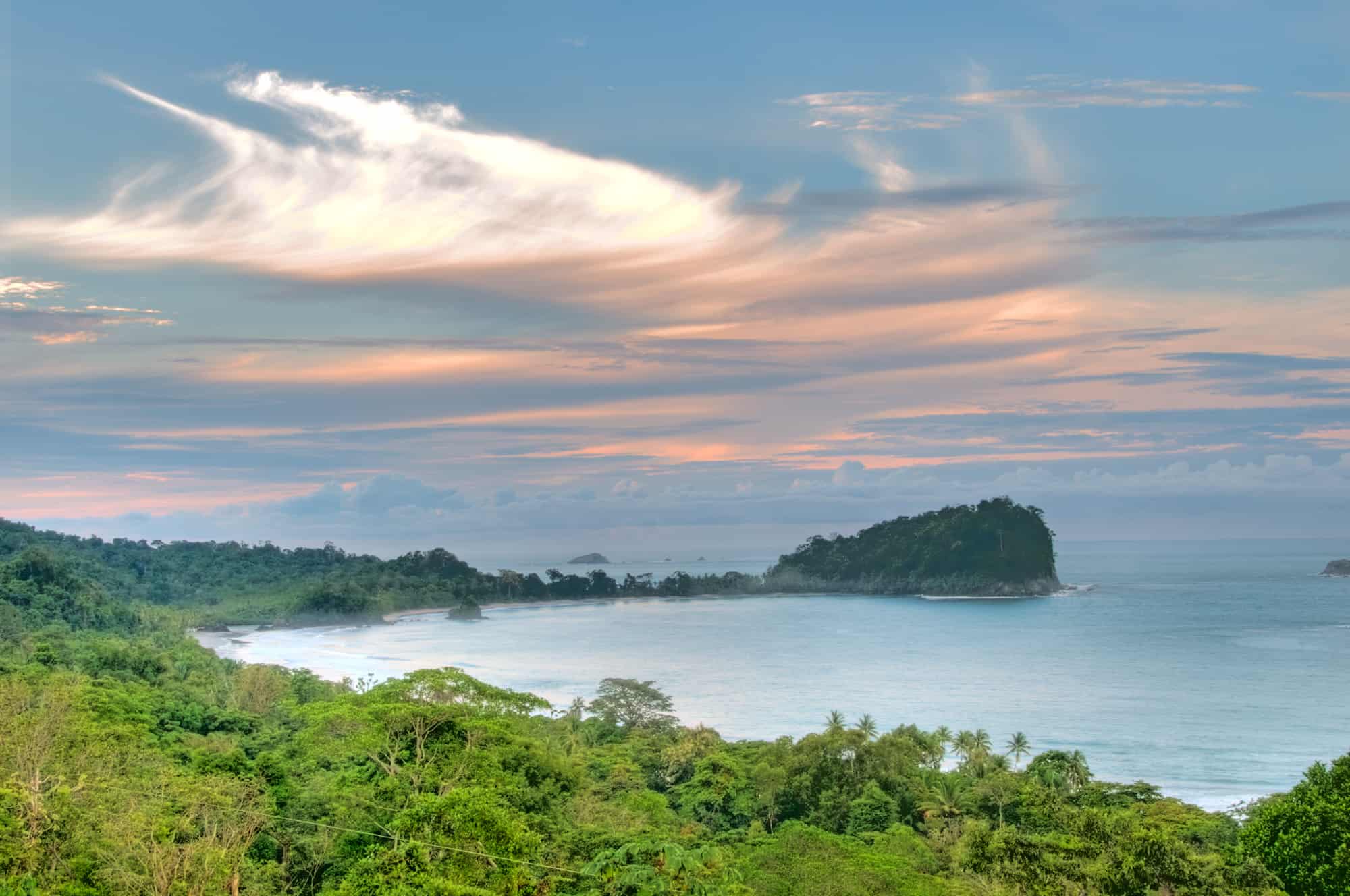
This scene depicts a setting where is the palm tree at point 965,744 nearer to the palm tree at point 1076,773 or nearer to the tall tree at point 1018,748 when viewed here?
the tall tree at point 1018,748

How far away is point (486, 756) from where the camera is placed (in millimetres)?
17531

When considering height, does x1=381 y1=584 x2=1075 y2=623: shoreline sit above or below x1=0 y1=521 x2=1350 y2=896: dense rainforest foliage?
below

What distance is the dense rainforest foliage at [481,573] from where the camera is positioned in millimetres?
98500

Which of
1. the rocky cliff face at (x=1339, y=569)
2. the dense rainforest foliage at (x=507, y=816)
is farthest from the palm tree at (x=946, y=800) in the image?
the rocky cliff face at (x=1339, y=569)

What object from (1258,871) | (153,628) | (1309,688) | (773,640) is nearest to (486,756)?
(1258,871)

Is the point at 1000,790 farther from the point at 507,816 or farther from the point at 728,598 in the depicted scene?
the point at 728,598

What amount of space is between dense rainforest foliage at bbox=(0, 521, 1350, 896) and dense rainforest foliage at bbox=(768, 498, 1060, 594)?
108 meters

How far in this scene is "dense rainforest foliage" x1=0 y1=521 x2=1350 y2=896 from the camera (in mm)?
12945

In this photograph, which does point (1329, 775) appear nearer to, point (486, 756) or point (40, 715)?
point (486, 756)

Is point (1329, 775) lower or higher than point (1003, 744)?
higher

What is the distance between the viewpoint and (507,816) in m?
14.0

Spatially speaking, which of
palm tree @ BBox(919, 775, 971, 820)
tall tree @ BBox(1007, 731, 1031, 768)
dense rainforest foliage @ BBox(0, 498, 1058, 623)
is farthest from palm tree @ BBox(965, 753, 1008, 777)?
dense rainforest foliage @ BBox(0, 498, 1058, 623)

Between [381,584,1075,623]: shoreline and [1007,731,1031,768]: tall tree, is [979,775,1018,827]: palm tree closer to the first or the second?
[1007,731,1031,768]: tall tree

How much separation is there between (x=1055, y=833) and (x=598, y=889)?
716cm
